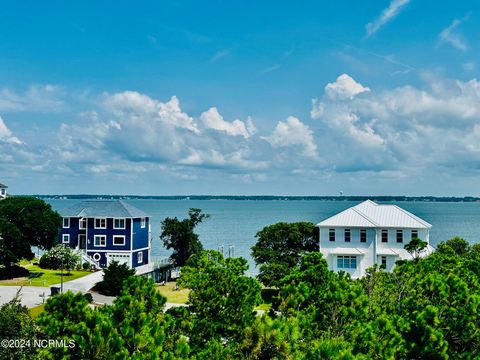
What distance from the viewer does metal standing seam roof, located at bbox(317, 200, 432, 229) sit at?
5056 centimetres

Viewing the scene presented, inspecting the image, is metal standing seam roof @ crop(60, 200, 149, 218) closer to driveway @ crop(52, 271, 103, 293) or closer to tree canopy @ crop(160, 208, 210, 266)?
tree canopy @ crop(160, 208, 210, 266)

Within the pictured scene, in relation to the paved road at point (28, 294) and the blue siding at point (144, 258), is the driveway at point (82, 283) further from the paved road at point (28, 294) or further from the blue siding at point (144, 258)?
the blue siding at point (144, 258)

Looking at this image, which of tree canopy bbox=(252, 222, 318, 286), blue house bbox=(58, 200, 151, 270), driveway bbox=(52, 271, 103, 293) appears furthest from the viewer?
blue house bbox=(58, 200, 151, 270)

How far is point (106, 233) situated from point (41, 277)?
10.4 m

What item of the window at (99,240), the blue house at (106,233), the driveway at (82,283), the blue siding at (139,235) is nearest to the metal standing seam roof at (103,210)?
the blue house at (106,233)

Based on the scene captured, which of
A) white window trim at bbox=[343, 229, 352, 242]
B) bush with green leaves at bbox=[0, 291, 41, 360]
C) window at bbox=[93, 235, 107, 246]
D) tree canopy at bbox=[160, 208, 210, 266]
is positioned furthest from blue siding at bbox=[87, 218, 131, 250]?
bush with green leaves at bbox=[0, 291, 41, 360]

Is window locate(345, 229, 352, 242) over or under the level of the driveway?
over

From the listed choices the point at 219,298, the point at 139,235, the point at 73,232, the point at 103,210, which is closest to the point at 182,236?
the point at 139,235

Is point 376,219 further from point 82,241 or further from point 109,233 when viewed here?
point 82,241

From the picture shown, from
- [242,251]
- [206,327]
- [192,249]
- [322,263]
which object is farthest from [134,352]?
[242,251]

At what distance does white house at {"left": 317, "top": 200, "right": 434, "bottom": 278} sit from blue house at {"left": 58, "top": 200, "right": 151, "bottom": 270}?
73.5 ft

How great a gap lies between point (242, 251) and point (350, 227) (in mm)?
37458

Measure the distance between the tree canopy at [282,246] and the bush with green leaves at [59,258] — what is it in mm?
19236

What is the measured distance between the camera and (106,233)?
60906 millimetres
